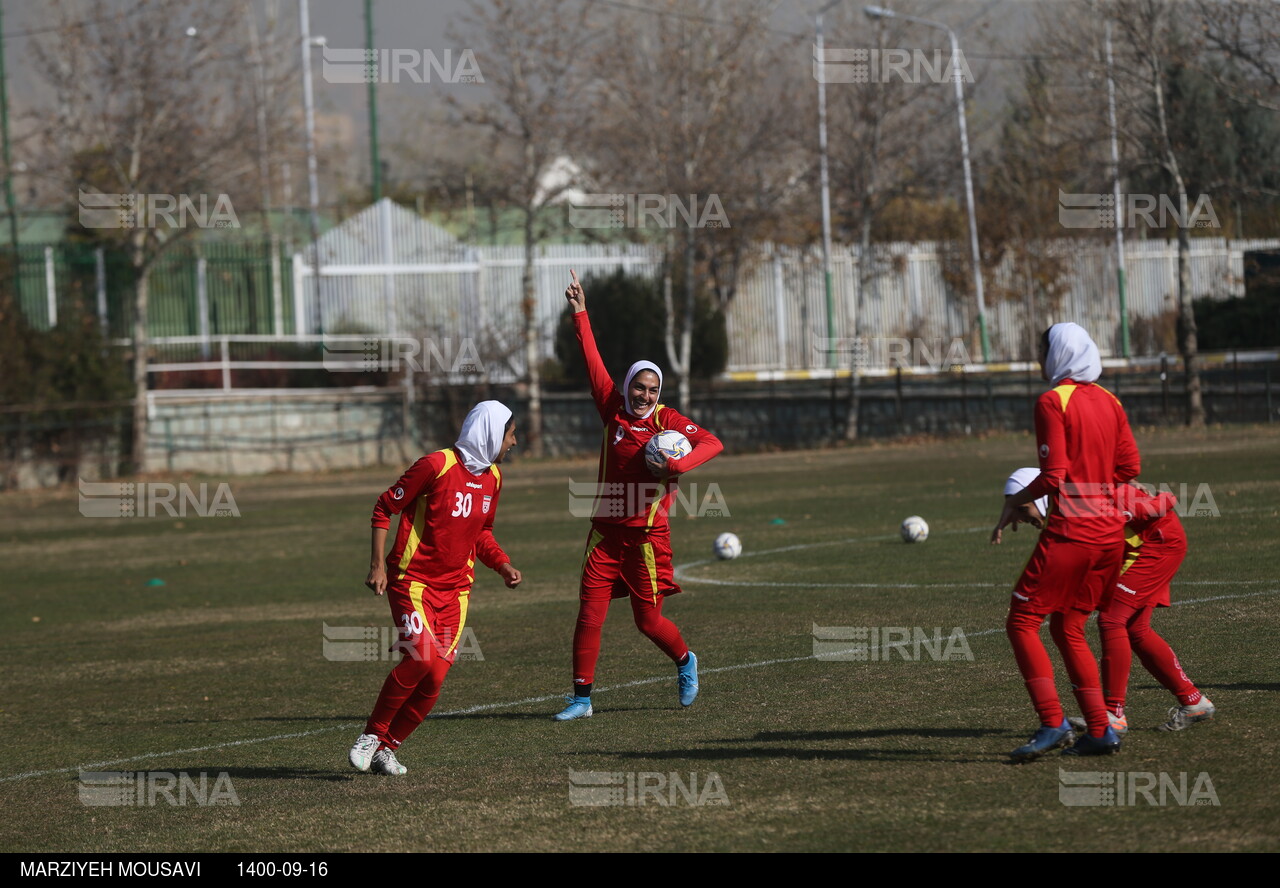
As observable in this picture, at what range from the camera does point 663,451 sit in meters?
8.73

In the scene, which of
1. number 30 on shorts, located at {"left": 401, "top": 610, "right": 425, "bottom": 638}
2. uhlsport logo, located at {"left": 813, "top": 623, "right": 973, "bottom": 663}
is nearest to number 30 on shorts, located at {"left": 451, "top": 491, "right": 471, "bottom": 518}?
number 30 on shorts, located at {"left": 401, "top": 610, "right": 425, "bottom": 638}

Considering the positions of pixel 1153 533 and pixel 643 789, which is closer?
pixel 643 789

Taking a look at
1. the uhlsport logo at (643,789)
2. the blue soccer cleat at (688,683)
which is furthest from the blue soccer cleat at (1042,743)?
the blue soccer cleat at (688,683)

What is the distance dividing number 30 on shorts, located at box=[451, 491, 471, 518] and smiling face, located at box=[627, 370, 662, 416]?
1542 millimetres

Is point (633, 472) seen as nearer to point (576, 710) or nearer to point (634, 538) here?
point (634, 538)

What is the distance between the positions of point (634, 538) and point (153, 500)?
24.5 m

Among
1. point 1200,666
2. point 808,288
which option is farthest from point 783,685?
point 808,288

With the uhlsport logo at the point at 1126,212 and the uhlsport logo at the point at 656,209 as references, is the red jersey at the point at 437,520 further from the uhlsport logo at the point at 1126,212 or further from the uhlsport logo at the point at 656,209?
the uhlsport logo at the point at 656,209

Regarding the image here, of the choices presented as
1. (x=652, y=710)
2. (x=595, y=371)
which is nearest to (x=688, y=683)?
(x=652, y=710)

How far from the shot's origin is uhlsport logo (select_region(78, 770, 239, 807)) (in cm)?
744

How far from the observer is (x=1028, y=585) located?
6.87 meters

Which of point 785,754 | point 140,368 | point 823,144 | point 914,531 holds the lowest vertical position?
point 785,754

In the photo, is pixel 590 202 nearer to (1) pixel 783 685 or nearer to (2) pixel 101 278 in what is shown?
(2) pixel 101 278

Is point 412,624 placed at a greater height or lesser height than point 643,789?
greater
